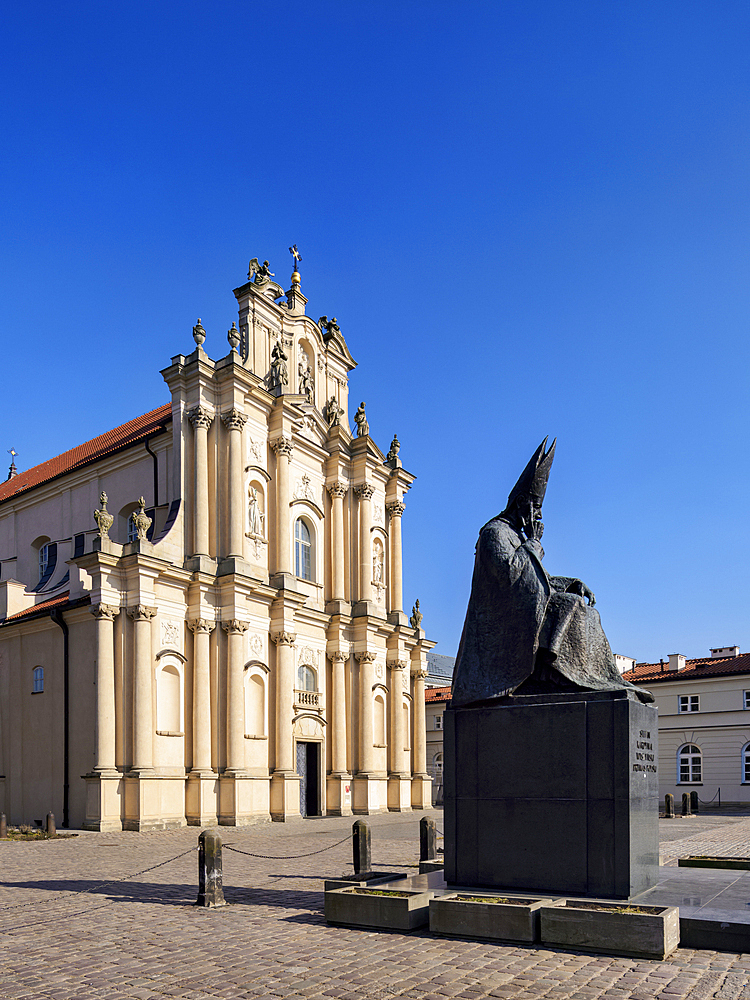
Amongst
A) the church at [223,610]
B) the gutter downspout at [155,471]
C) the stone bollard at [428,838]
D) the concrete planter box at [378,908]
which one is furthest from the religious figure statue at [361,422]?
the concrete planter box at [378,908]

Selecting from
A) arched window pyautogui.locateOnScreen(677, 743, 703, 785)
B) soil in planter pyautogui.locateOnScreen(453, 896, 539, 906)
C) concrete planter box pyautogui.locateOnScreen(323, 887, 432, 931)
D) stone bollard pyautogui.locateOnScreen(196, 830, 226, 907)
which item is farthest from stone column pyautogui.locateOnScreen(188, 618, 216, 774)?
arched window pyautogui.locateOnScreen(677, 743, 703, 785)

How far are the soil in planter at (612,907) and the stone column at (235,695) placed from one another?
22641 millimetres

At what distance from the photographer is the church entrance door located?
3438 centimetres

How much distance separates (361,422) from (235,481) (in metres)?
10.2

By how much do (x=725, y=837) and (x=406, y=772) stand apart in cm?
1865

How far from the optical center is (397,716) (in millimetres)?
39781

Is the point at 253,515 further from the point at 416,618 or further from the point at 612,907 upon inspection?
the point at 612,907

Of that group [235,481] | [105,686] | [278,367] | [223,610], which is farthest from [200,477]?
[105,686]

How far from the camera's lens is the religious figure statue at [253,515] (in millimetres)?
33094

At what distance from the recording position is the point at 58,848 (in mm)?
21141

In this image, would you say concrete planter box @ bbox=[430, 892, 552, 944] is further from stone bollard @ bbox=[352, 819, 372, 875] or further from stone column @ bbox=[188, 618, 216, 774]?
stone column @ bbox=[188, 618, 216, 774]

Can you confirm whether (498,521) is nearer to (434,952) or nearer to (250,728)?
(434,952)

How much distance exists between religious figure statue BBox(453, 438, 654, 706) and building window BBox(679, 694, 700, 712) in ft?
126

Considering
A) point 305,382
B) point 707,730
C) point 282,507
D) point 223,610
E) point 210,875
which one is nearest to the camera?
point 210,875
